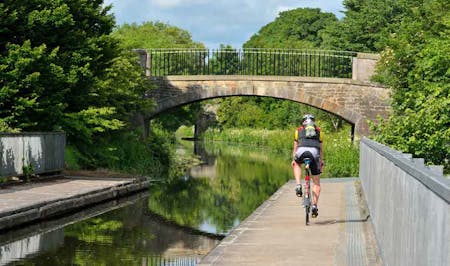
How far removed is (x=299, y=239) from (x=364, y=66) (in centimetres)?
2571

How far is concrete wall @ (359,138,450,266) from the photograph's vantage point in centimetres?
398

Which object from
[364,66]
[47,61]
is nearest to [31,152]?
[47,61]

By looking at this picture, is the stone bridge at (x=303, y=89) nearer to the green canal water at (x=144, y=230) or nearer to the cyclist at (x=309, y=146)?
the green canal water at (x=144, y=230)

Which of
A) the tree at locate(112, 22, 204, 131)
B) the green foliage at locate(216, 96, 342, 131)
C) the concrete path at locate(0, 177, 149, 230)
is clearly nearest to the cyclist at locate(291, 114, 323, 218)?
the concrete path at locate(0, 177, 149, 230)

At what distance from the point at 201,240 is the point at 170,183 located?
42.2ft

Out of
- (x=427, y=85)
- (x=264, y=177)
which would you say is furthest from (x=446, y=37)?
(x=264, y=177)

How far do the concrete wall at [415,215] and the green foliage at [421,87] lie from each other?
1111 centimetres

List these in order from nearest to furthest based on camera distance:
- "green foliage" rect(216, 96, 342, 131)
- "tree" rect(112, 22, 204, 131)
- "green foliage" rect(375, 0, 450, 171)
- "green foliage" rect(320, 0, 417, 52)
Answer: "green foliage" rect(375, 0, 450, 171), "green foliage" rect(320, 0, 417, 52), "tree" rect(112, 22, 204, 131), "green foliage" rect(216, 96, 342, 131)

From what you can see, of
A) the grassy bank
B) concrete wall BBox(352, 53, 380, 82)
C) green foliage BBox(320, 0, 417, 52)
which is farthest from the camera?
green foliage BBox(320, 0, 417, 52)

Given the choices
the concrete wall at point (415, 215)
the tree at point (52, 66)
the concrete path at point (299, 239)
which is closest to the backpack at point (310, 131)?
the concrete path at point (299, 239)

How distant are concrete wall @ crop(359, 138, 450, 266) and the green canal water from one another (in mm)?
3914

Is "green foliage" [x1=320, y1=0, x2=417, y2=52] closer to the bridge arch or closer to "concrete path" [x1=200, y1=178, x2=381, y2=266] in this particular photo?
the bridge arch

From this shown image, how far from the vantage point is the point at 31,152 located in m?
20.1

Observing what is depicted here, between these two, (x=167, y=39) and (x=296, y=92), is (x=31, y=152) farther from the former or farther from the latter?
(x=167, y=39)
